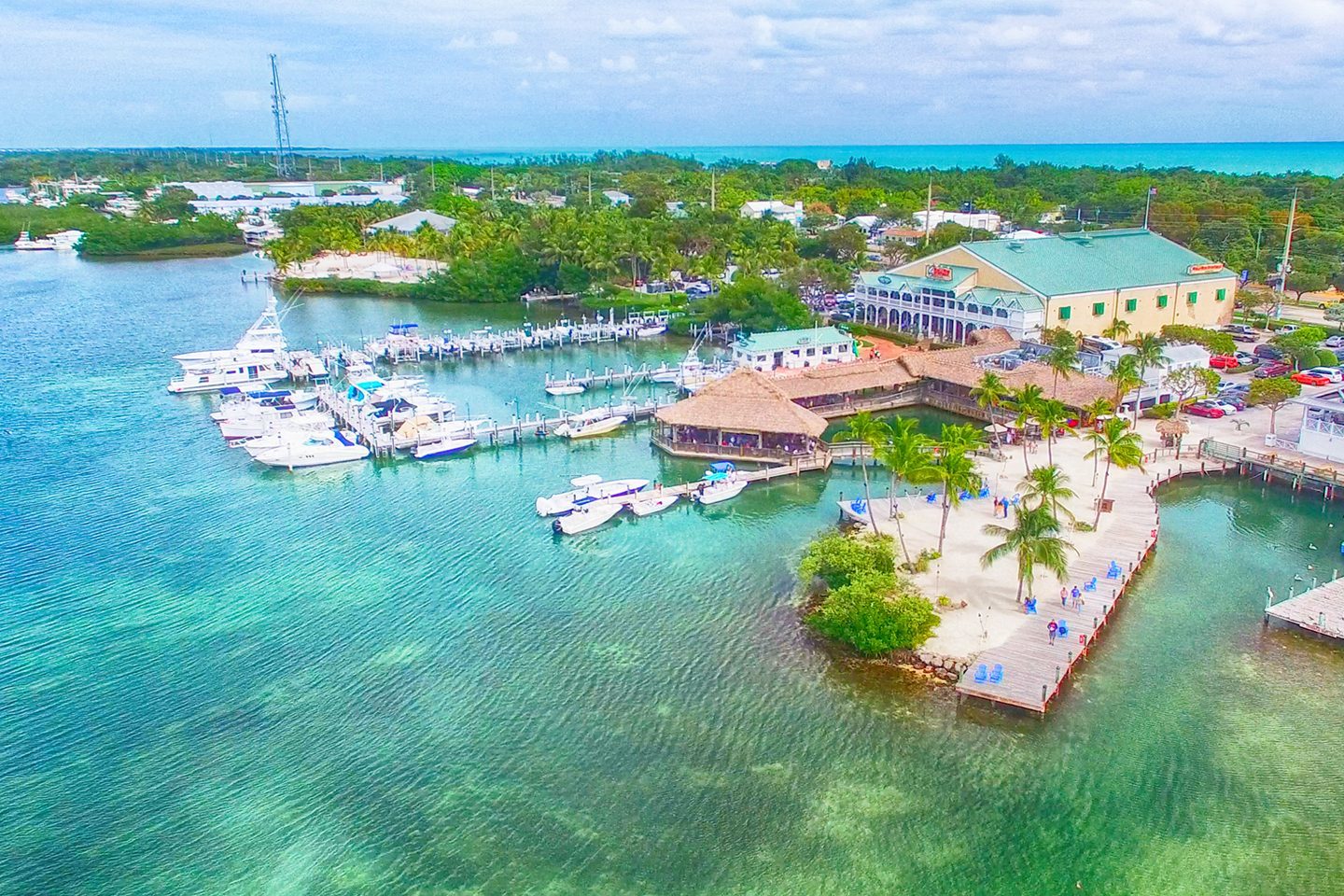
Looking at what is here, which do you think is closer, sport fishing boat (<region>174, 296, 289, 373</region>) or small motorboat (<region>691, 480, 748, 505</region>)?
small motorboat (<region>691, 480, 748, 505</region>)

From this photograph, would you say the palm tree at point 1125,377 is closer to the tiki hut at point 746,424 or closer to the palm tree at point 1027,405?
the palm tree at point 1027,405

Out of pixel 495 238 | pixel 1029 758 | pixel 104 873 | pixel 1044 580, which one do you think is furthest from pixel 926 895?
pixel 495 238

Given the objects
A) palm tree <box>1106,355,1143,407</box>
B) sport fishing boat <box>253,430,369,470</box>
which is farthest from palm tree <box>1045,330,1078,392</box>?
sport fishing boat <box>253,430,369,470</box>

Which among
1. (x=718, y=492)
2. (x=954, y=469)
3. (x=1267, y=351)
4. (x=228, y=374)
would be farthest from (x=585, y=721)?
(x=1267, y=351)

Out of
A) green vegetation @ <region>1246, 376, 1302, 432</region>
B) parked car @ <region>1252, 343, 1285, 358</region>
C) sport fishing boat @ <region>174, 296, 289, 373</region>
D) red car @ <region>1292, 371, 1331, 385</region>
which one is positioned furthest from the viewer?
sport fishing boat @ <region>174, 296, 289, 373</region>

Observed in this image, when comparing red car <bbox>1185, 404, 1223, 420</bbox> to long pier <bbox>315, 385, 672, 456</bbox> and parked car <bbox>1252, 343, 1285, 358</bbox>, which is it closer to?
parked car <bbox>1252, 343, 1285, 358</bbox>

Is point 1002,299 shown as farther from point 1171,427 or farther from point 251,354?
point 251,354

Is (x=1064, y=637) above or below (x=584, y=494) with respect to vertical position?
below
